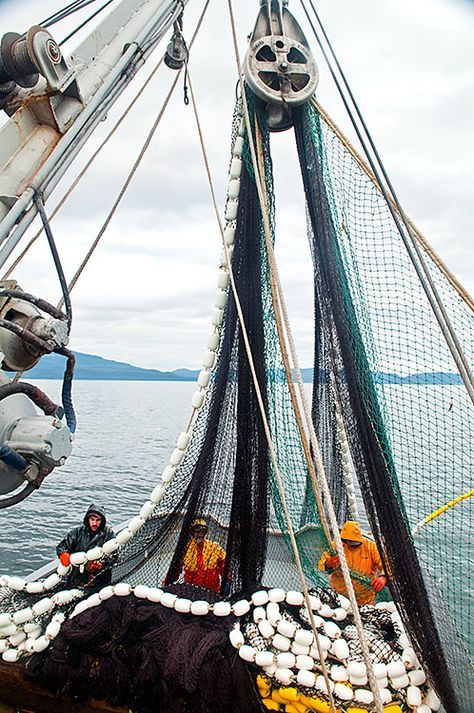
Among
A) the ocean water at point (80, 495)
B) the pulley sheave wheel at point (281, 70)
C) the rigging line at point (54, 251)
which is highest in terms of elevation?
the pulley sheave wheel at point (281, 70)

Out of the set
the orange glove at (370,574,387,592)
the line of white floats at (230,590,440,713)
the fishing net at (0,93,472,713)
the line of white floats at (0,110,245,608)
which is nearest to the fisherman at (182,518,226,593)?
the fishing net at (0,93,472,713)

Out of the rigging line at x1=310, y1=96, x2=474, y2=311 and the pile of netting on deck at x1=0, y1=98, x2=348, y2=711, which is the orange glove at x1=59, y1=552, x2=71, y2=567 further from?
the rigging line at x1=310, y1=96, x2=474, y2=311

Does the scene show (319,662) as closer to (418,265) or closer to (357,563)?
(357,563)

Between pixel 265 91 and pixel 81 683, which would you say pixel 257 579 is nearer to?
pixel 81 683

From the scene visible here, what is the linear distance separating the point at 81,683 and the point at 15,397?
2.13m

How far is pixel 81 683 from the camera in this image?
2.95 meters

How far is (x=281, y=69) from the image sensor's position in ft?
10.7

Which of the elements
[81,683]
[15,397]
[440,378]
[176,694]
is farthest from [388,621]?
[15,397]

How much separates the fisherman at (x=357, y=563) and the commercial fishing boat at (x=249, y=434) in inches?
2.5

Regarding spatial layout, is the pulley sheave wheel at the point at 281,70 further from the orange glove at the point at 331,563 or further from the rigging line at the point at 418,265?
the orange glove at the point at 331,563

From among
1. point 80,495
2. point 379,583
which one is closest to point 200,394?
point 379,583

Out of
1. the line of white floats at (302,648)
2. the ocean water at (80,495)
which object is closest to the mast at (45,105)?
the line of white floats at (302,648)

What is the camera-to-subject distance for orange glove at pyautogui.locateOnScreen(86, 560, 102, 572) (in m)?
3.58

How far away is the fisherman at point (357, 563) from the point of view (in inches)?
146
